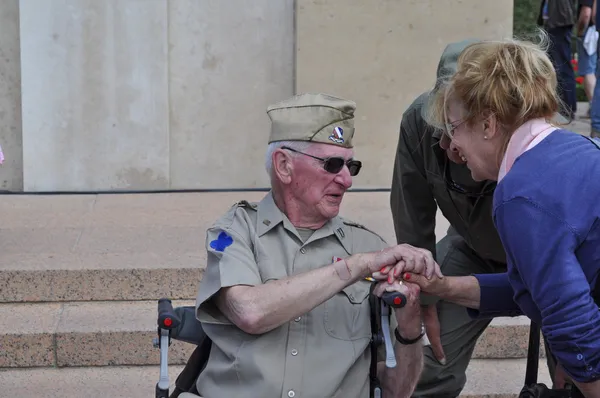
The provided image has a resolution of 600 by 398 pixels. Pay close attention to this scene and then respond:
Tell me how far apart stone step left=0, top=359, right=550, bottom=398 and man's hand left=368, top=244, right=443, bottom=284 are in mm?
1636

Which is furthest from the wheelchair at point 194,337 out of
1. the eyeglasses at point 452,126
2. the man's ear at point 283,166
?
the eyeglasses at point 452,126

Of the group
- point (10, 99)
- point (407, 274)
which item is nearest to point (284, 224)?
point (407, 274)

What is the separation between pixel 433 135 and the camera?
3.48 meters

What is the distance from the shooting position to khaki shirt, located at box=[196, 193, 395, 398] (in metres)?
3.13

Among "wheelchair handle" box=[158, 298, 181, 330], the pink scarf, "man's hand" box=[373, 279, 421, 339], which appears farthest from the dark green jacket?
"wheelchair handle" box=[158, 298, 181, 330]

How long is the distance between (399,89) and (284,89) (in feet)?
2.63

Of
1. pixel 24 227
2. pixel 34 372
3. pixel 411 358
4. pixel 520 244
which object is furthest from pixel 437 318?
pixel 24 227

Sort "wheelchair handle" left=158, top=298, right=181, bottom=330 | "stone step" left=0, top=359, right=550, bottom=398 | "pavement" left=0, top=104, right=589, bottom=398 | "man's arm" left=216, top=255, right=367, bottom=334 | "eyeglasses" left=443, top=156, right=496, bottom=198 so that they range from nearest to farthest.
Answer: "man's arm" left=216, top=255, right=367, bottom=334, "wheelchair handle" left=158, top=298, right=181, bottom=330, "eyeglasses" left=443, top=156, right=496, bottom=198, "stone step" left=0, top=359, right=550, bottom=398, "pavement" left=0, top=104, right=589, bottom=398

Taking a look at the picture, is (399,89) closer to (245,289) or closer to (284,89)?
(284,89)

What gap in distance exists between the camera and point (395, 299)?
120 inches

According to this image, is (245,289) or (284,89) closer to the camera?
(245,289)

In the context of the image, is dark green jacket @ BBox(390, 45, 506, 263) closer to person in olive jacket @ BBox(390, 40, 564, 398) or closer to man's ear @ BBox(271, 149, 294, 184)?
person in olive jacket @ BBox(390, 40, 564, 398)

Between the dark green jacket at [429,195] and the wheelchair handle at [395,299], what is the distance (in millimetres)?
677

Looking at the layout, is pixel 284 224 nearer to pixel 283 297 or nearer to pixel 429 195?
Result: pixel 283 297
